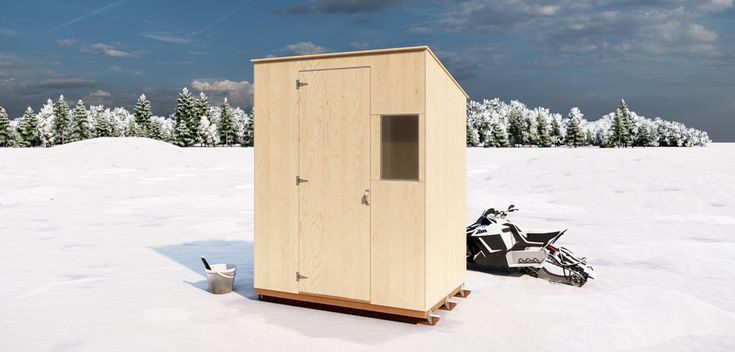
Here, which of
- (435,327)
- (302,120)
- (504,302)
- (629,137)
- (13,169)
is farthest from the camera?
(629,137)

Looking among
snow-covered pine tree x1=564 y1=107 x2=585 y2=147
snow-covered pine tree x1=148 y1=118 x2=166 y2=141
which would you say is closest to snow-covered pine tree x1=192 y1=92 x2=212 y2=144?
snow-covered pine tree x1=148 y1=118 x2=166 y2=141

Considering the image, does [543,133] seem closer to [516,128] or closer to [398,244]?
[516,128]

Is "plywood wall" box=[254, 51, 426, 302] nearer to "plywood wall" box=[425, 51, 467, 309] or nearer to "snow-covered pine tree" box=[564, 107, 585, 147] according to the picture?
"plywood wall" box=[425, 51, 467, 309]

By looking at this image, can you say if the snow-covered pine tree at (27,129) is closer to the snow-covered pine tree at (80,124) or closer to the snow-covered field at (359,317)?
the snow-covered pine tree at (80,124)

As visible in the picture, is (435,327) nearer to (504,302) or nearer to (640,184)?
(504,302)

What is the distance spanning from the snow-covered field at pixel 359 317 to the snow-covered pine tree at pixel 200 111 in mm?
57352

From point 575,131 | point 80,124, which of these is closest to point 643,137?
point 575,131

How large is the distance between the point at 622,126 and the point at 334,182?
94.4m

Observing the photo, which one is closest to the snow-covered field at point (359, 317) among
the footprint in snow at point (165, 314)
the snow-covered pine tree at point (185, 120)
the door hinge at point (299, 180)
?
the footprint in snow at point (165, 314)

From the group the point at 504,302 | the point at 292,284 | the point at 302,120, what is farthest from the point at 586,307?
the point at 302,120

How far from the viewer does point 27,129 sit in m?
80.5

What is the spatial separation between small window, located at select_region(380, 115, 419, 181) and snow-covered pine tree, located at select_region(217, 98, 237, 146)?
78.1m

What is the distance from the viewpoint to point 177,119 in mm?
75438

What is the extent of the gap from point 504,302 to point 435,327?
1.46 metres
